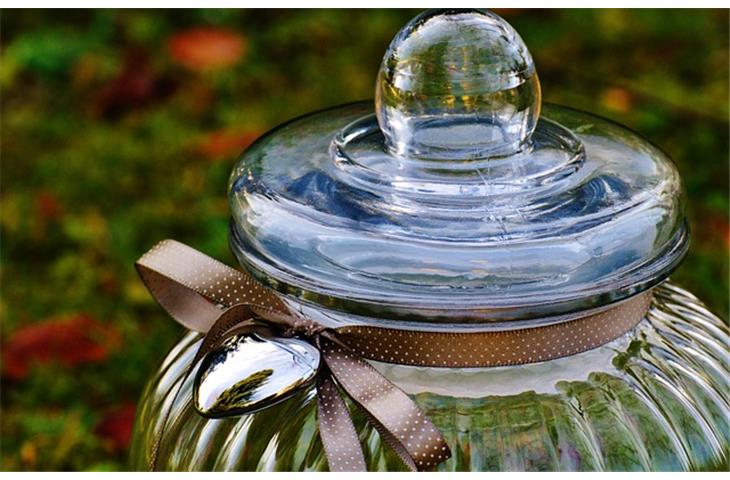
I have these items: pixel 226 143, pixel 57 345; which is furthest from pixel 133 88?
pixel 57 345

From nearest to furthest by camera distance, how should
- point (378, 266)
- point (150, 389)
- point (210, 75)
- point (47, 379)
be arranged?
1. point (378, 266)
2. point (150, 389)
3. point (47, 379)
4. point (210, 75)

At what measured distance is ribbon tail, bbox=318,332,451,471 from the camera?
1095 millimetres

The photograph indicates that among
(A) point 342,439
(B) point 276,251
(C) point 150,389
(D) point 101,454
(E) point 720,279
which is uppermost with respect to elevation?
(B) point 276,251

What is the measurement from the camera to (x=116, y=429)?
193 centimetres

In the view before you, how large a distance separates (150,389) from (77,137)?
5.69ft

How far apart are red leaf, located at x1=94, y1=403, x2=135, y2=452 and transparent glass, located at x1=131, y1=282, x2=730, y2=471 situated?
0.67 metres

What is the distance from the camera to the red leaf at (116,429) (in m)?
1.92

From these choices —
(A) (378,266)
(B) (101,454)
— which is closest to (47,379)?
(B) (101,454)

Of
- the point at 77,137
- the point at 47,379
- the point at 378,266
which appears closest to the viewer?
the point at 378,266

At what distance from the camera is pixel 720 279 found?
7.20 ft

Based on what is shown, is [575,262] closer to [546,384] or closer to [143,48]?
[546,384]

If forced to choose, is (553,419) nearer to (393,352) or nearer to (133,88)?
(393,352)

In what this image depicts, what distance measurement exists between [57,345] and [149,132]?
99cm

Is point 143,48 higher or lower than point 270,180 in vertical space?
Answer: lower
